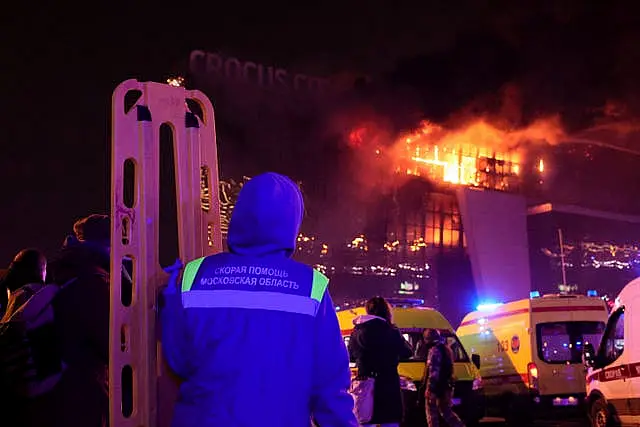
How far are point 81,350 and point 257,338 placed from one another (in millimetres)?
1267

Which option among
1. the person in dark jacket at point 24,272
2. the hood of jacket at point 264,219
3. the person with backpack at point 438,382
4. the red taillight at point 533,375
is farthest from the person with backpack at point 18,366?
the red taillight at point 533,375

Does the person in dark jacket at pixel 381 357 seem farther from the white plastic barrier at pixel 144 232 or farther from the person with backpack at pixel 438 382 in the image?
the white plastic barrier at pixel 144 232

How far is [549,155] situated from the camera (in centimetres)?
3269

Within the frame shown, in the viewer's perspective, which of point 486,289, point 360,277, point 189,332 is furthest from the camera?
point 486,289

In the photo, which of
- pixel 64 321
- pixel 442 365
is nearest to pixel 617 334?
pixel 442 365

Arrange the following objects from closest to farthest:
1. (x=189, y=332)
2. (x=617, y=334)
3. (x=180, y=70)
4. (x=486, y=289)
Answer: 1. (x=189, y=332)
2. (x=617, y=334)
3. (x=180, y=70)
4. (x=486, y=289)

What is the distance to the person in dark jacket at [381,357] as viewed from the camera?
6134 millimetres

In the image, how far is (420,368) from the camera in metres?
11.4

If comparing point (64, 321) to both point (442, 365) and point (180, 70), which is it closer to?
point (442, 365)

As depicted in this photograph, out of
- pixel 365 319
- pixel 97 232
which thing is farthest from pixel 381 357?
pixel 97 232

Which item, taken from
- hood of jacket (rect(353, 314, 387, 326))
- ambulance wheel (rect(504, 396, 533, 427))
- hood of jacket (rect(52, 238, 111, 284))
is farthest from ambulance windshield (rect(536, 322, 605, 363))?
hood of jacket (rect(52, 238, 111, 284))

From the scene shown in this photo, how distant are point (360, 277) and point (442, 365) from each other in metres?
20.2

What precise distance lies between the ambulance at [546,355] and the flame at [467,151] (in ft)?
52.3

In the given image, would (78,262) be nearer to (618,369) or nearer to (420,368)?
(618,369)
